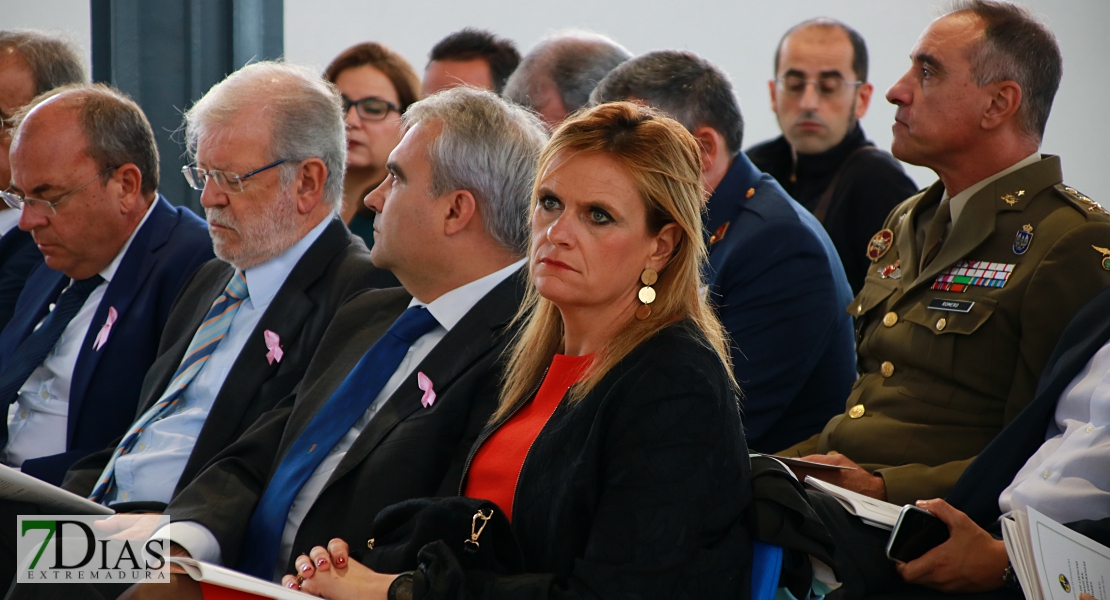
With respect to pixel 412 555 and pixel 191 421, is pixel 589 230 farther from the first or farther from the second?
pixel 191 421

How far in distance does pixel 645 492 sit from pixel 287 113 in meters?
1.70

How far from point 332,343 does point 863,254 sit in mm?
1906

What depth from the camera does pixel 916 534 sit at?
5.54 ft

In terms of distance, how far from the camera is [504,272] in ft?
7.06

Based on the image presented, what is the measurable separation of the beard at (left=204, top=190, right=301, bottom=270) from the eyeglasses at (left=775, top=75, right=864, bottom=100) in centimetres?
204

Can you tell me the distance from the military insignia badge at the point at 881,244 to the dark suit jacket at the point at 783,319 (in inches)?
4.0

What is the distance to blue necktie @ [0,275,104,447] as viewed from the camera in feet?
9.90

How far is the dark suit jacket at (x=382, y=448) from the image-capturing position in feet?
6.20

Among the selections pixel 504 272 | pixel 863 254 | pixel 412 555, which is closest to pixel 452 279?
pixel 504 272

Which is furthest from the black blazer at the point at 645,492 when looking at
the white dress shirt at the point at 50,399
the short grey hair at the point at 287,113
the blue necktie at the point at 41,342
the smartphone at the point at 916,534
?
the blue necktie at the point at 41,342

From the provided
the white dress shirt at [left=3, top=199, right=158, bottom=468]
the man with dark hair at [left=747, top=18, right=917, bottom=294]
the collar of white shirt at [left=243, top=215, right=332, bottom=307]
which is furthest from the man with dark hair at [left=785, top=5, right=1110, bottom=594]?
the white dress shirt at [left=3, top=199, right=158, bottom=468]

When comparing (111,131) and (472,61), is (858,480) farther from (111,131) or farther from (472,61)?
(472,61)

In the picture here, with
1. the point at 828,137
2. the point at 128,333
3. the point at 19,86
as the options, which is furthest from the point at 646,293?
the point at 19,86

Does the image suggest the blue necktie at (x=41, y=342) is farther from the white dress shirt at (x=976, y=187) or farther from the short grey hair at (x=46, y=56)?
the white dress shirt at (x=976, y=187)
